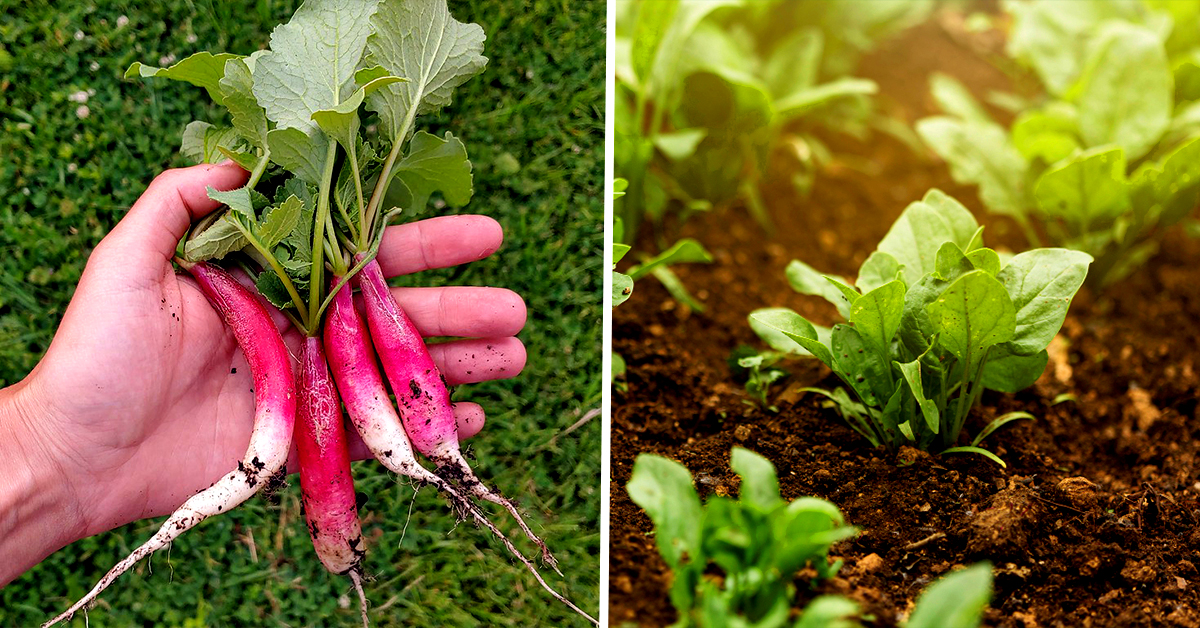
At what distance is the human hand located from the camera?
1299 millimetres

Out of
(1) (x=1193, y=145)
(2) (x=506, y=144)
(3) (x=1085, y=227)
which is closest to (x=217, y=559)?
(2) (x=506, y=144)

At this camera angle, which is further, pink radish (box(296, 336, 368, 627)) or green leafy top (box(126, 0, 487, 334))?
pink radish (box(296, 336, 368, 627))

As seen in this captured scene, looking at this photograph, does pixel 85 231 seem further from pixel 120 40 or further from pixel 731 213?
pixel 731 213

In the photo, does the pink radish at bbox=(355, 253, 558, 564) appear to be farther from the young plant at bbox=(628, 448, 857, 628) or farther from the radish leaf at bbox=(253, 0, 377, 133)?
the young plant at bbox=(628, 448, 857, 628)

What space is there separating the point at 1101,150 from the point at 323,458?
144 cm

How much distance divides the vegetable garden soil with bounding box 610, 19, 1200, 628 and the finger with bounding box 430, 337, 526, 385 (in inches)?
8.1

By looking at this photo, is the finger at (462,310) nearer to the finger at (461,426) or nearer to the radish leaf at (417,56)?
the finger at (461,426)

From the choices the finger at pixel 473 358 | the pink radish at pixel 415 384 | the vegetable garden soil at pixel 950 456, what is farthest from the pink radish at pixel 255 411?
the vegetable garden soil at pixel 950 456

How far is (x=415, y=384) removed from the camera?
1.39m

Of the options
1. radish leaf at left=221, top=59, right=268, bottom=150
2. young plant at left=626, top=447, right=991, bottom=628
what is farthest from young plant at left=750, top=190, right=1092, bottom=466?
radish leaf at left=221, top=59, right=268, bottom=150

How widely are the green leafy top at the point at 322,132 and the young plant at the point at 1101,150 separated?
1001mm

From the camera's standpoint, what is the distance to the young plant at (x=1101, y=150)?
5.11ft

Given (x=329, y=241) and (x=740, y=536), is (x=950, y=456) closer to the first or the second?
(x=740, y=536)

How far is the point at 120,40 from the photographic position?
1601 millimetres
